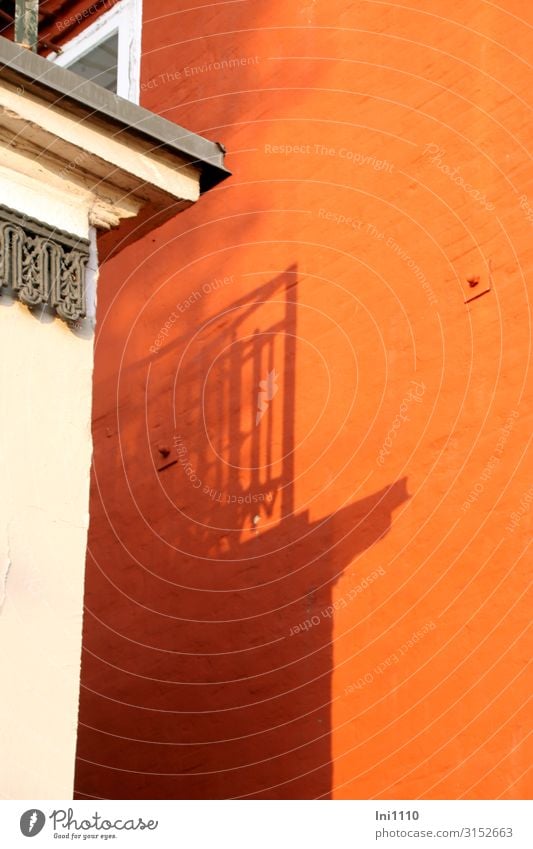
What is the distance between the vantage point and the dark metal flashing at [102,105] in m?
5.22

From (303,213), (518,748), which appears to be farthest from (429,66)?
(518,748)

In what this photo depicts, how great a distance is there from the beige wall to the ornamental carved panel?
0.05 meters

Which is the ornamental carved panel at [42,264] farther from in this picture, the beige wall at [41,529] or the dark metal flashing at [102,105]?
the dark metal flashing at [102,105]

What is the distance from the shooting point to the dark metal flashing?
205 inches

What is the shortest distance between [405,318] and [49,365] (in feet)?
9.46

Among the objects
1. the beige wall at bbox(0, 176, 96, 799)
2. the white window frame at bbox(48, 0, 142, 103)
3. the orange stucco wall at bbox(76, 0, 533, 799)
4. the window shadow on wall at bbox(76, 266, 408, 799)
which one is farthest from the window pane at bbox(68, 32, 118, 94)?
the beige wall at bbox(0, 176, 96, 799)

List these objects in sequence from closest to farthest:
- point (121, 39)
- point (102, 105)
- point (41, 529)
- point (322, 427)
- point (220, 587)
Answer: point (41, 529)
point (102, 105)
point (322, 427)
point (220, 587)
point (121, 39)

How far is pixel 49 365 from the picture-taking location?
525 cm

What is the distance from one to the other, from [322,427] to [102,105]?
116 inches

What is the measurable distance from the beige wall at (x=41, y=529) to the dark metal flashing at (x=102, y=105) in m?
0.33

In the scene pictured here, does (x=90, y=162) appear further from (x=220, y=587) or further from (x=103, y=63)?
(x=103, y=63)

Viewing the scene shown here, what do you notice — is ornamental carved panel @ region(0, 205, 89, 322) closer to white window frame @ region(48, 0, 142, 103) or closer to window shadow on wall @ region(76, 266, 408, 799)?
window shadow on wall @ region(76, 266, 408, 799)

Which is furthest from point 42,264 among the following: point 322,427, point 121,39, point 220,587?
point 121,39

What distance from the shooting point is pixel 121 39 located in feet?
32.4
